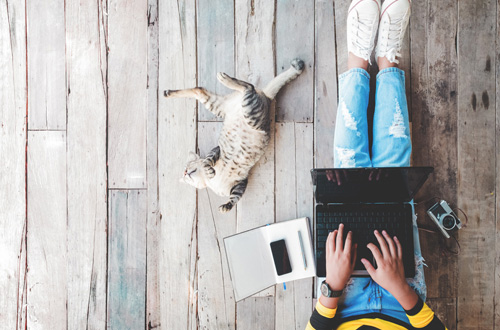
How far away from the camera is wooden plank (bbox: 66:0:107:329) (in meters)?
1.51

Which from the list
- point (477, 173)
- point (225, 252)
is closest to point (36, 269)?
point (225, 252)

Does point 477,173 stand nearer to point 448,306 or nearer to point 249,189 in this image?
point 448,306

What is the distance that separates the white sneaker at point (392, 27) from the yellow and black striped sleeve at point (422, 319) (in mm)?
983

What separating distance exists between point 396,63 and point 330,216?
0.74 meters

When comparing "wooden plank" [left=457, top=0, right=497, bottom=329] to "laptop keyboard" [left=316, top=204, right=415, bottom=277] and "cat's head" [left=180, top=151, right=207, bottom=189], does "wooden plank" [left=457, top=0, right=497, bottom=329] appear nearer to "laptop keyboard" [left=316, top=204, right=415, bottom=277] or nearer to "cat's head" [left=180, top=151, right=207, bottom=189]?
"laptop keyboard" [left=316, top=204, right=415, bottom=277]

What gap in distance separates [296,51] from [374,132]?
1.70 feet

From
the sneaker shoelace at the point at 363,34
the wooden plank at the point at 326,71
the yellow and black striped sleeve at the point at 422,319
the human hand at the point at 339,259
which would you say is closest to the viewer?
the yellow and black striped sleeve at the point at 422,319

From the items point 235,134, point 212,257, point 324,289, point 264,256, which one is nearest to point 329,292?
point 324,289

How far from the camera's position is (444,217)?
1.35 metres

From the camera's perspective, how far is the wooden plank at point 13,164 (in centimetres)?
153

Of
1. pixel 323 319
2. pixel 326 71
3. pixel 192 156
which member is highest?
pixel 326 71

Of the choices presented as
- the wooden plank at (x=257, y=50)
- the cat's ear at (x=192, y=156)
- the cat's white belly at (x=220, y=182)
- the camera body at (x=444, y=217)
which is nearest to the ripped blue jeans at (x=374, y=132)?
the camera body at (x=444, y=217)

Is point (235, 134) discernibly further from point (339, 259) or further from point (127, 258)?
point (127, 258)

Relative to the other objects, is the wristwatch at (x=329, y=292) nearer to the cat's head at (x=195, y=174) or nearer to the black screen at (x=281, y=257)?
the black screen at (x=281, y=257)
